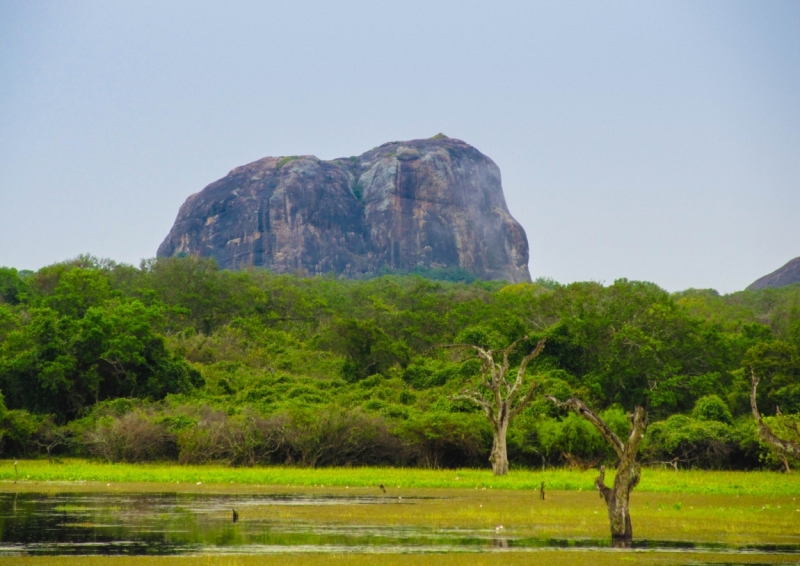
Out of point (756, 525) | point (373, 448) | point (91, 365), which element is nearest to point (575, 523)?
point (756, 525)

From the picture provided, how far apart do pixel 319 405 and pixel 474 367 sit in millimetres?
10692

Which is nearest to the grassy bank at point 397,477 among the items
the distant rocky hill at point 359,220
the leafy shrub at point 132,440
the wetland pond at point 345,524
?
the leafy shrub at point 132,440

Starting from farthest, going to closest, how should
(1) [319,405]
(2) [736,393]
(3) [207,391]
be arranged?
1. (3) [207,391]
2. (2) [736,393]
3. (1) [319,405]

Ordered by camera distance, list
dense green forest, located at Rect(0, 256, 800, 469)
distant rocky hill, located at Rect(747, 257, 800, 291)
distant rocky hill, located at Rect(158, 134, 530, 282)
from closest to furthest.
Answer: dense green forest, located at Rect(0, 256, 800, 469), distant rocky hill, located at Rect(747, 257, 800, 291), distant rocky hill, located at Rect(158, 134, 530, 282)

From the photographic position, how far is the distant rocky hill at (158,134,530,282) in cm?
15875

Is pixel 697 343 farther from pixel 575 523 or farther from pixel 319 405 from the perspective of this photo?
pixel 575 523

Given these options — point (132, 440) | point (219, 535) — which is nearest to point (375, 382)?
point (132, 440)

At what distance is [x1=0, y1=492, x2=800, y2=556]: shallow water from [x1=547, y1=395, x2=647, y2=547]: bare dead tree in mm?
544

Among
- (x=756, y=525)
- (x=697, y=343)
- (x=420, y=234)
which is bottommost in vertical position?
(x=756, y=525)

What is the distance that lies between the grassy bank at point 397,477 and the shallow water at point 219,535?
26.5ft

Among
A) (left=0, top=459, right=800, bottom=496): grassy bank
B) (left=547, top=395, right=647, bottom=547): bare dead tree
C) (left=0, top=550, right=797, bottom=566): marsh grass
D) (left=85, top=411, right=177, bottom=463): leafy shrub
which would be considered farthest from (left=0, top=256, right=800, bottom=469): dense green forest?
(left=0, top=550, right=797, bottom=566): marsh grass

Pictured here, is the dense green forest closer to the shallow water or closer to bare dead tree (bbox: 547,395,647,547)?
bare dead tree (bbox: 547,395,647,547)

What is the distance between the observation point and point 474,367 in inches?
1944

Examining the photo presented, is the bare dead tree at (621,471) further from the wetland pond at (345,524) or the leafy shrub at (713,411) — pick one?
the leafy shrub at (713,411)
